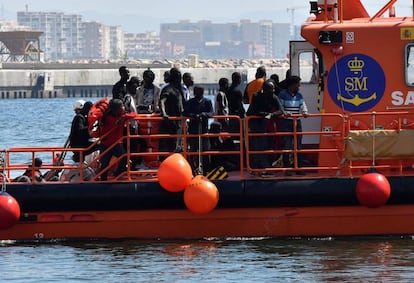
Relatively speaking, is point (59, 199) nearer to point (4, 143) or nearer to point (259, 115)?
point (259, 115)

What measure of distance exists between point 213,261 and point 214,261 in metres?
0.01

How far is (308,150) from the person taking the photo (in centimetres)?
1441

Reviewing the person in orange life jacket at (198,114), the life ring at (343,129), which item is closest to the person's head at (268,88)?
the person in orange life jacket at (198,114)

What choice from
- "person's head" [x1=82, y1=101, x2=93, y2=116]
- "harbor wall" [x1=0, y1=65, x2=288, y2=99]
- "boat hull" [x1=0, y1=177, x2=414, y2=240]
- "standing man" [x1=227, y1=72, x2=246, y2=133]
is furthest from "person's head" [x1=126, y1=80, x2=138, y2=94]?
"harbor wall" [x1=0, y1=65, x2=288, y2=99]

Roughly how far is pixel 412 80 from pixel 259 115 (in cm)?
201

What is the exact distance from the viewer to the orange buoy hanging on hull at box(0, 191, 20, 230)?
1445 centimetres

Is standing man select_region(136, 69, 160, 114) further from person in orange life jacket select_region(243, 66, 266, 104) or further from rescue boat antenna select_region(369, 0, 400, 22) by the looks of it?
rescue boat antenna select_region(369, 0, 400, 22)

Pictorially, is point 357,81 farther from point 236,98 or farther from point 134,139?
point 134,139

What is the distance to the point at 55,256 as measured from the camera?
47.8ft

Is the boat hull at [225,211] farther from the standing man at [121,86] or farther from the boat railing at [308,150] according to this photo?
the standing man at [121,86]

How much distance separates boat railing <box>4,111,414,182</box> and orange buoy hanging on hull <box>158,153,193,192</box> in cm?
27

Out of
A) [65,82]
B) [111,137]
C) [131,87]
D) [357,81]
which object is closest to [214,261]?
[111,137]

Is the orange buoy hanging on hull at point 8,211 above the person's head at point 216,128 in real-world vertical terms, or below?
below

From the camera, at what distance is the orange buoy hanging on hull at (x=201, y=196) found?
14.2m
